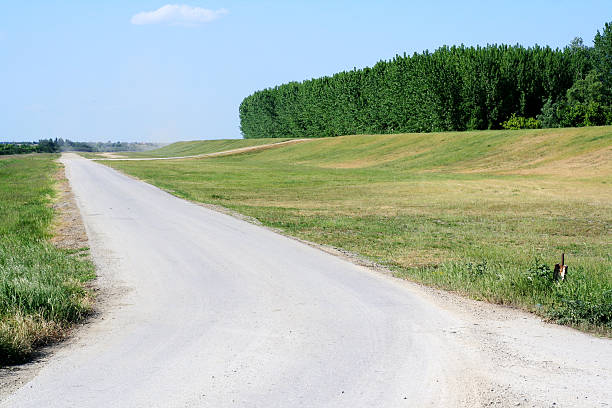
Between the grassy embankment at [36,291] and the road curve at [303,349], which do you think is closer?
the road curve at [303,349]

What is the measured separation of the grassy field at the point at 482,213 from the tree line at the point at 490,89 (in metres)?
12.8

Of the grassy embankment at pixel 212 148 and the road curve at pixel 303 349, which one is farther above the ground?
the grassy embankment at pixel 212 148

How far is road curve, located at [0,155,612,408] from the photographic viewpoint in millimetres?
5582

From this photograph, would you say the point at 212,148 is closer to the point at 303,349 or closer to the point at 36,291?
the point at 36,291

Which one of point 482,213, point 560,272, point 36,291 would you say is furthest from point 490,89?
point 36,291

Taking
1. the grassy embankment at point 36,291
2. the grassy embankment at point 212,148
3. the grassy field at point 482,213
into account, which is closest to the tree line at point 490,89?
the grassy field at point 482,213

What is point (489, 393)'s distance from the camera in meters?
5.57

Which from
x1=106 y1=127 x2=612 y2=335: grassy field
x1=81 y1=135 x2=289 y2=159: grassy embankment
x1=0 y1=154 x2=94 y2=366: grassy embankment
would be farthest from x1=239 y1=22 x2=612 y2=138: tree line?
x1=0 y1=154 x2=94 y2=366: grassy embankment

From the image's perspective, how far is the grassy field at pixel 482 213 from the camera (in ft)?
31.9

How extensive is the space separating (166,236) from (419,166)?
128ft

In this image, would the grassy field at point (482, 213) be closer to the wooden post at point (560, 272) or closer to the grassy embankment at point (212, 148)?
the wooden post at point (560, 272)

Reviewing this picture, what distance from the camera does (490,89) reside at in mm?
69375

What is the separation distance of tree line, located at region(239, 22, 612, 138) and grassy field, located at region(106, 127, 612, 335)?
12827mm

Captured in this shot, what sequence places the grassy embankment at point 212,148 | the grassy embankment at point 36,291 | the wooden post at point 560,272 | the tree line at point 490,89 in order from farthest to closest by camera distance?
the grassy embankment at point 212,148
the tree line at point 490,89
the wooden post at point 560,272
the grassy embankment at point 36,291
